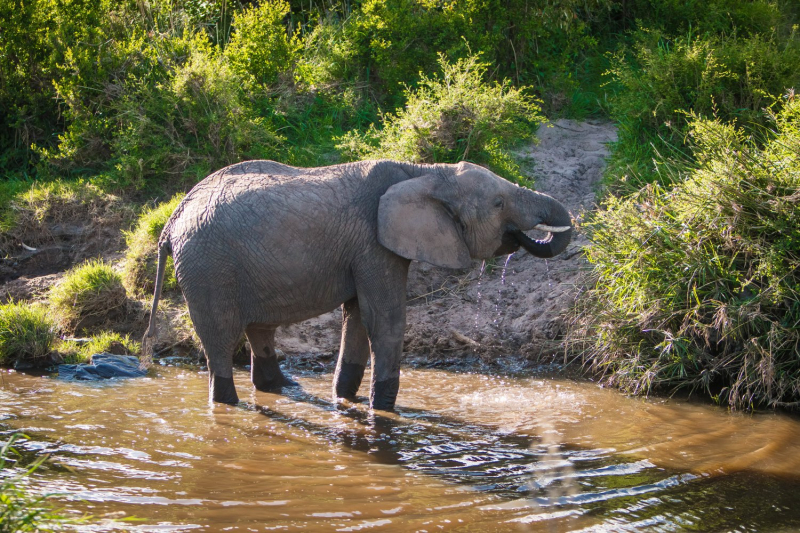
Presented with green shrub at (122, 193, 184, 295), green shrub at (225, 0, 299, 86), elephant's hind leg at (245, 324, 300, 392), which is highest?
green shrub at (225, 0, 299, 86)

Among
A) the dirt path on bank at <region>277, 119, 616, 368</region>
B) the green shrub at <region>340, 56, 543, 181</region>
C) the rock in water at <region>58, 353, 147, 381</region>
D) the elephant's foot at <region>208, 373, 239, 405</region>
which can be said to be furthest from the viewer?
the green shrub at <region>340, 56, 543, 181</region>

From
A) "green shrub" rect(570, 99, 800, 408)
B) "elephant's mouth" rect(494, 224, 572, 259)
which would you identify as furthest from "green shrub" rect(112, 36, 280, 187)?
"green shrub" rect(570, 99, 800, 408)

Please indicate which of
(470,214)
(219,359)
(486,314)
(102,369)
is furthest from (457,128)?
(102,369)

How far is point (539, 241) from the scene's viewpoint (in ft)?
24.0

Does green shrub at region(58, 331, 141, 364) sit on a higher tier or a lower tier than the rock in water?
higher

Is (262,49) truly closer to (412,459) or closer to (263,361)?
(263,361)

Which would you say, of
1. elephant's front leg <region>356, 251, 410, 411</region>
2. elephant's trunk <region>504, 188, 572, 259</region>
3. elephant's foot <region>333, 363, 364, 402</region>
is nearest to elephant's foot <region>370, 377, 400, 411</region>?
elephant's front leg <region>356, 251, 410, 411</region>

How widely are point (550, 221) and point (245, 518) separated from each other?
12.1 ft

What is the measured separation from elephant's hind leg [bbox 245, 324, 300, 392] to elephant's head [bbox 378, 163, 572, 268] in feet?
5.69

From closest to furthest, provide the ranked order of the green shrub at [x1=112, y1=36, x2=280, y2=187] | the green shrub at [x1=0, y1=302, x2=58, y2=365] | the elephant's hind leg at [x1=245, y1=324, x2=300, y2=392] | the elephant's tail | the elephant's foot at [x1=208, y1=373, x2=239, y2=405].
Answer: the elephant's foot at [x1=208, y1=373, x2=239, y2=405] < the elephant's tail < the elephant's hind leg at [x1=245, y1=324, x2=300, y2=392] < the green shrub at [x1=0, y1=302, x2=58, y2=365] < the green shrub at [x1=112, y1=36, x2=280, y2=187]

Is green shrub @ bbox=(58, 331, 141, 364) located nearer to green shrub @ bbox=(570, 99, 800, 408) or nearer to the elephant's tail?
the elephant's tail

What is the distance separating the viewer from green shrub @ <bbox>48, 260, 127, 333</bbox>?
9.36m

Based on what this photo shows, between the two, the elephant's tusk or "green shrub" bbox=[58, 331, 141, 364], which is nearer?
the elephant's tusk

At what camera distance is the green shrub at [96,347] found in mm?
8672
